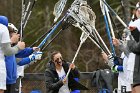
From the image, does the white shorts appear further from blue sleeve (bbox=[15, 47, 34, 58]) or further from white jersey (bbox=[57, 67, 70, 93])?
white jersey (bbox=[57, 67, 70, 93])

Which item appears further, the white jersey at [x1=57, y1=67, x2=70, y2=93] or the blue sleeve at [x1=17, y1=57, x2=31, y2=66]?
the white jersey at [x1=57, y1=67, x2=70, y2=93]


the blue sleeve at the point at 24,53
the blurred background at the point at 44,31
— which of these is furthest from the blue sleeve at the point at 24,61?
the blurred background at the point at 44,31

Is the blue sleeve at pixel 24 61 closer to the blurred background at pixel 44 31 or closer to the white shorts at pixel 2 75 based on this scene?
the white shorts at pixel 2 75

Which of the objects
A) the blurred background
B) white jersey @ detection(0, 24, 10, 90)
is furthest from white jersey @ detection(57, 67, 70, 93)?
the blurred background

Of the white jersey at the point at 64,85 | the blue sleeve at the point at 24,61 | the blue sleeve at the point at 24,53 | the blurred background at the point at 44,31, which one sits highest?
the blurred background at the point at 44,31

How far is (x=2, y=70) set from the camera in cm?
911

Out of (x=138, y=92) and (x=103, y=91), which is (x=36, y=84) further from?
(x=138, y=92)

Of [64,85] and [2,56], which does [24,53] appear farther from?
[2,56]

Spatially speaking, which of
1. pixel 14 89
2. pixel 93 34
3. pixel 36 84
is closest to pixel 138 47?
pixel 14 89

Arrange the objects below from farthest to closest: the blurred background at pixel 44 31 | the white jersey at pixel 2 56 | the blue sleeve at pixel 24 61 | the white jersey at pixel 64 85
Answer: the blurred background at pixel 44 31 → the white jersey at pixel 64 85 → the blue sleeve at pixel 24 61 → the white jersey at pixel 2 56

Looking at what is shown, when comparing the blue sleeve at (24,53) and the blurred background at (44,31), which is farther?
the blurred background at (44,31)

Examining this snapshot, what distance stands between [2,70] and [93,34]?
131 inches

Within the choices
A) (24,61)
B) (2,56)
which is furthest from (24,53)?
(2,56)

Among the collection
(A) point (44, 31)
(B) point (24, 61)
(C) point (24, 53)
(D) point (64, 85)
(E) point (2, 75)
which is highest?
(A) point (44, 31)
